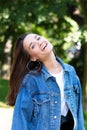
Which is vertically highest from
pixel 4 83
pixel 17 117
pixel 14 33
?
pixel 14 33

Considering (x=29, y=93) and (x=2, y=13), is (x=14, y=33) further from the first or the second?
(x=29, y=93)

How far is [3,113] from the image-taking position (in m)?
5.88

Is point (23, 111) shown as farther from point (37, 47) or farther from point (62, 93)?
point (37, 47)

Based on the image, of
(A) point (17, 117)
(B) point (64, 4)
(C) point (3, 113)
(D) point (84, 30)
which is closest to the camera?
(A) point (17, 117)

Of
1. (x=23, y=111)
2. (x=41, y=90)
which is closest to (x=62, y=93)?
(x=41, y=90)

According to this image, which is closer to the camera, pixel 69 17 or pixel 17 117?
pixel 17 117

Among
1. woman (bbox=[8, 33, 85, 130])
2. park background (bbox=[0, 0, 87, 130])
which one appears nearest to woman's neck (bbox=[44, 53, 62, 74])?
woman (bbox=[8, 33, 85, 130])

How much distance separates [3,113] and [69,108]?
2.37m

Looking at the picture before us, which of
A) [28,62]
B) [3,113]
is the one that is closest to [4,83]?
[3,113]

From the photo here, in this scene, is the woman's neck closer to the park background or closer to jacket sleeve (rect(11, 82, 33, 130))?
jacket sleeve (rect(11, 82, 33, 130))

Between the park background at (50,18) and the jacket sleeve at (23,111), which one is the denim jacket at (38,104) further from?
the park background at (50,18)

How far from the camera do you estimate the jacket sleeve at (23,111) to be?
3514mm

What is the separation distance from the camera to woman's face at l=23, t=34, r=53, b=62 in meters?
3.63

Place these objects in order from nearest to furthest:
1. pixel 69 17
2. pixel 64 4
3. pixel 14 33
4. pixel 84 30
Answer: pixel 84 30 < pixel 64 4 < pixel 69 17 < pixel 14 33
